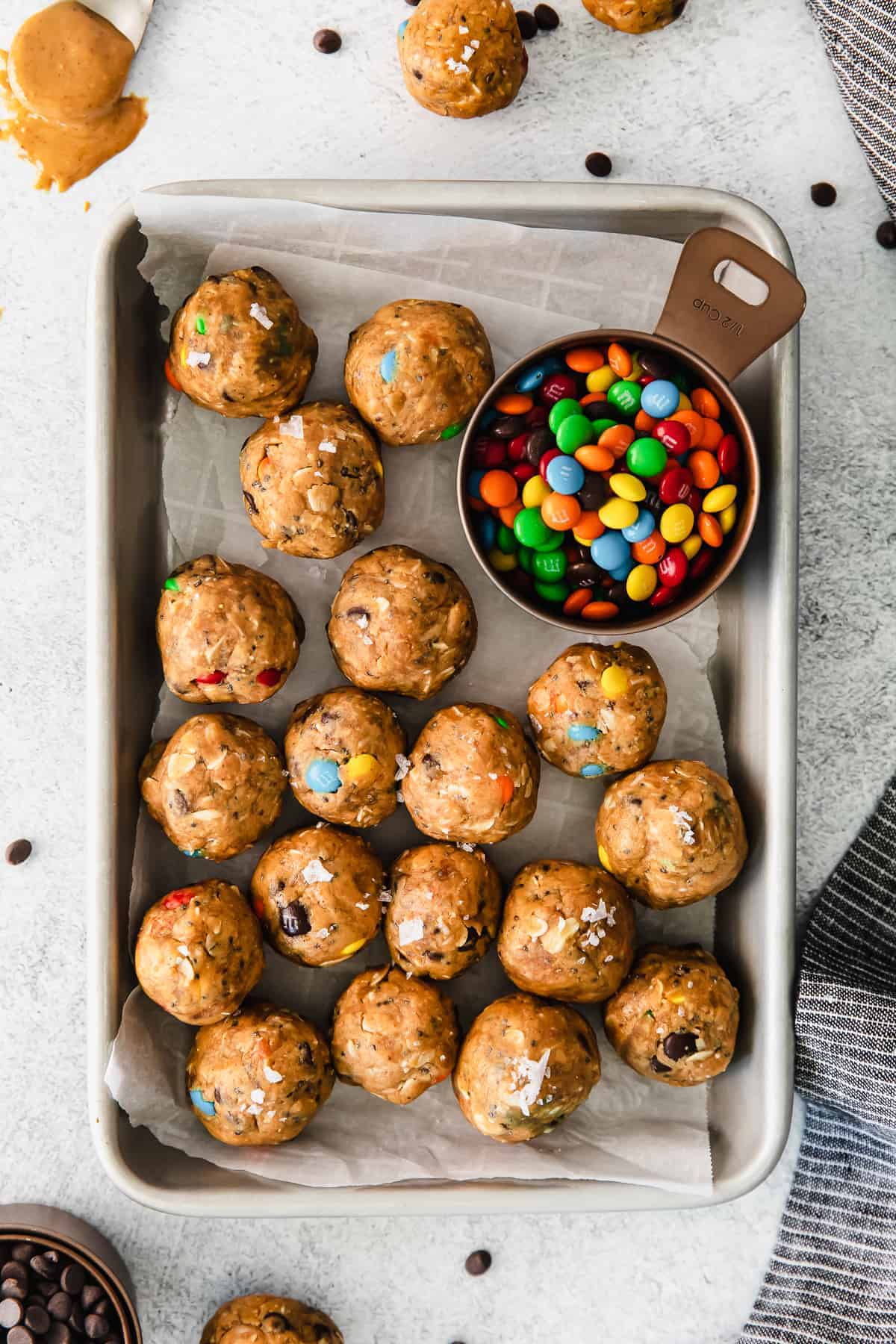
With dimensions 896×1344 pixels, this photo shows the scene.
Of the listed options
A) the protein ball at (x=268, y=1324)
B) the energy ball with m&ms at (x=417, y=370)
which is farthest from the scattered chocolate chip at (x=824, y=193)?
the protein ball at (x=268, y=1324)

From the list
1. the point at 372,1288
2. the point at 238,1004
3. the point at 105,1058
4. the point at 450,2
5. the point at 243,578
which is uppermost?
the point at 450,2

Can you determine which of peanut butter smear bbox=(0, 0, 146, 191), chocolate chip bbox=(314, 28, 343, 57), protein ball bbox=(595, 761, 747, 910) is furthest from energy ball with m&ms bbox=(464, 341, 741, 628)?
peanut butter smear bbox=(0, 0, 146, 191)

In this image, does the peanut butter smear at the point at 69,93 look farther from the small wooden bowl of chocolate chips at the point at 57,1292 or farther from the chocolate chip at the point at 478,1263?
the chocolate chip at the point at 478,1263

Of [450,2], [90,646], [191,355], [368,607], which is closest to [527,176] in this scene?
[450,2]

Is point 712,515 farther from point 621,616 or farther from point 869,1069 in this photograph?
point 869,1069

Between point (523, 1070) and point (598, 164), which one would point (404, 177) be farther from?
point (523, 1070)

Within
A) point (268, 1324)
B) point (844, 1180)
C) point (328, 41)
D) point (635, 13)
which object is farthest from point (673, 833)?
point (328, 41)

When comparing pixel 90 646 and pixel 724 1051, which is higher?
pixel 90 646
